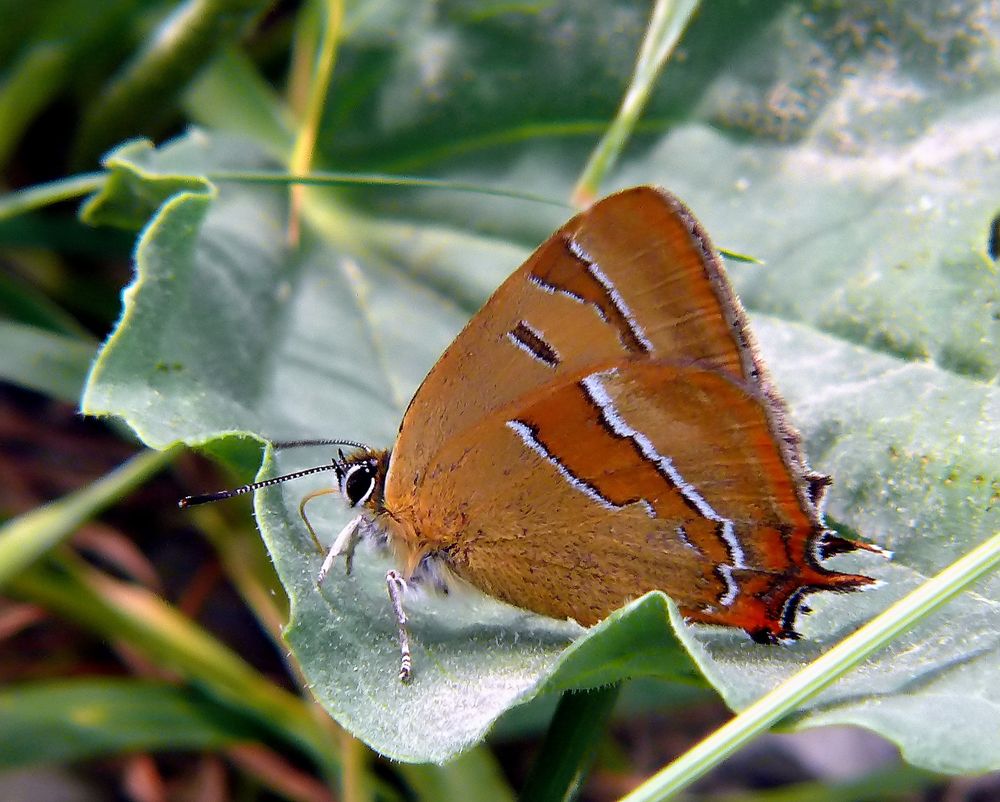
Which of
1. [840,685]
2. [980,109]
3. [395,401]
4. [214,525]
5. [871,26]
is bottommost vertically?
[214,525]

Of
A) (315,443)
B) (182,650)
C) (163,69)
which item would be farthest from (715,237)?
(182,650)

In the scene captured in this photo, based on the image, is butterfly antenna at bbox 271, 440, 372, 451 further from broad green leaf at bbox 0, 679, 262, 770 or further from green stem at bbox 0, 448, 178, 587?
broad green leaf at bbox 0, 679, 262, 770

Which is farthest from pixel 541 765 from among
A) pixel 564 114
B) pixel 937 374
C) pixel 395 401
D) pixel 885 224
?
pixel 564 114

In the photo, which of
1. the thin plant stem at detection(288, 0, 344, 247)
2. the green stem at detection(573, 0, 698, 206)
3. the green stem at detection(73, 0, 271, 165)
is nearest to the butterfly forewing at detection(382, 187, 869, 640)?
the green stem at detection(573, 0, 698, 206)

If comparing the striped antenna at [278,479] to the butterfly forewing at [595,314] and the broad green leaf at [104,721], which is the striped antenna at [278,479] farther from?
the broad green leaf at [104,721]

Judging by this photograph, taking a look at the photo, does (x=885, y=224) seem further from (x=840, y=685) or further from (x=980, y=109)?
(x=840, y=685)

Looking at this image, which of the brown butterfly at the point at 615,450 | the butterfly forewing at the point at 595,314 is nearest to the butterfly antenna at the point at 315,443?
the brown butterfly at the point at 615,450

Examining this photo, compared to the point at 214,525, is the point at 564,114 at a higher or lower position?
higher
